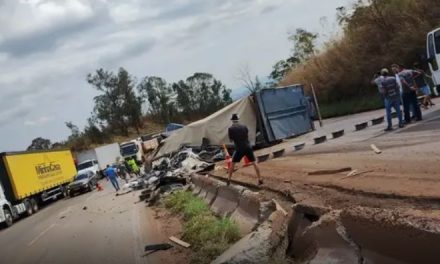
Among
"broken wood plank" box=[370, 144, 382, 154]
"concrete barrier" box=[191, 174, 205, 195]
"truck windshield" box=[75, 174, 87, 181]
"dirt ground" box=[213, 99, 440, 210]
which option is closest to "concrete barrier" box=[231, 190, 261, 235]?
"dirt ground" box=[213, 99, 440, 210]

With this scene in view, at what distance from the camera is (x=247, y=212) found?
10.5 metres

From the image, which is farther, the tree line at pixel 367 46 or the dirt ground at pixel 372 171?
the tree line at pixel 367 46

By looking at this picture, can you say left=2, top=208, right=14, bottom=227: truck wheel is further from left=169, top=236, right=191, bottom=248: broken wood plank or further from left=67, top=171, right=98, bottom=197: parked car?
left=169, top=236, right=191, bottom=248: broken wood plank

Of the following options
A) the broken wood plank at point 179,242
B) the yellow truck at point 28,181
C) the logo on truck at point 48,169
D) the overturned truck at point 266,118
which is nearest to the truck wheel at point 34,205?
the yellow truck at point 28,181

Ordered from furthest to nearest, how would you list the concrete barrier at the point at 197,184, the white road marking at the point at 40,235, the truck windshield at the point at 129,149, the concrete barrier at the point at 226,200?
the truck windshield at the point at 129,149, the concrete barrier at the point at 197,184, the white road marking at the point at 40,235, the concrete barrier at the point at 226,200

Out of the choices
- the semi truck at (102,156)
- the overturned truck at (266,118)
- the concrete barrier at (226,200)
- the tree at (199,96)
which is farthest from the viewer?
the tree at (199,96)

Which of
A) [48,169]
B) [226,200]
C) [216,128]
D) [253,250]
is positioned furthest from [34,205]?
[253,250]

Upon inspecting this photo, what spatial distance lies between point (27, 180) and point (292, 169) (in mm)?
22998

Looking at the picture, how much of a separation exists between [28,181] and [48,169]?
4.87m

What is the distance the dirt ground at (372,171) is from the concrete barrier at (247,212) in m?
0.68

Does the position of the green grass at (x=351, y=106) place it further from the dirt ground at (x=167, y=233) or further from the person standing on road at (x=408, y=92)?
the dirt ground at (x=167, y=233)

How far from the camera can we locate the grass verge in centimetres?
931

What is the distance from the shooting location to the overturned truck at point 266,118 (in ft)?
88.5

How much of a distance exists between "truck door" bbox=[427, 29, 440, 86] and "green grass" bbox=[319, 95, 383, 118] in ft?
36.5
